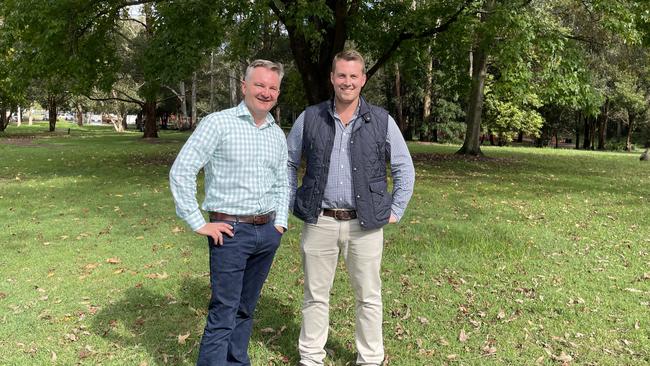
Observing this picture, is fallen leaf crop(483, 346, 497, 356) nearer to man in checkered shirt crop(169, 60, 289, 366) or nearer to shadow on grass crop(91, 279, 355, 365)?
shadow on grass crop(91, 279, 355, 365)

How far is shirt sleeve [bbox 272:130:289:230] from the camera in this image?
354 cm

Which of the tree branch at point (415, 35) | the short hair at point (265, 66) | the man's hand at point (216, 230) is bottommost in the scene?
the man's hand at point (216, 230)

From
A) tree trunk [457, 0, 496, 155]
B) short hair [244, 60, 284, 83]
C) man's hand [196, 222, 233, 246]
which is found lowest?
man's hand [196, 222, 233, 246]

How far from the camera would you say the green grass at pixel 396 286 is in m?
4.57

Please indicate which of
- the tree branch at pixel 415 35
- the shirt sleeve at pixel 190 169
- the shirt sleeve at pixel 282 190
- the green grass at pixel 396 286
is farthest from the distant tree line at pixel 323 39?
the shirt sleeve at pixel 190 169

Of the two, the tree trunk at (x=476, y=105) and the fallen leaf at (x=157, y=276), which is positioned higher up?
the tree trunk at (x=476, y=105)

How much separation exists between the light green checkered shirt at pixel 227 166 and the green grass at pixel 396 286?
1.71 m

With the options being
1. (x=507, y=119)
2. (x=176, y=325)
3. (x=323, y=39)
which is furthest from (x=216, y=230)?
(x=507, y=119)

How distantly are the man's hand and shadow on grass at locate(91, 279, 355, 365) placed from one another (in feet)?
5.35

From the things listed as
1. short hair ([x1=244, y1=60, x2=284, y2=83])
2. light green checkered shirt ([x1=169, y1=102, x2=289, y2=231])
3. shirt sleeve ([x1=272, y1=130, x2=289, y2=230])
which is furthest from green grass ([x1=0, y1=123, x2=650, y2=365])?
short hair ([x1=244, y1=60, x2=284, y2=83])

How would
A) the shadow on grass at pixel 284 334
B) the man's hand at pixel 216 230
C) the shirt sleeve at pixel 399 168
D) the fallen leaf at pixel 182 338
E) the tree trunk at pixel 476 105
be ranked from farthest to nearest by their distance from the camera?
the tree trunk at pixel 476 105 → the fallen leaf at pixel 182 338 → the shadow on grass at pixel 284 334 → the shirt sleeve at pixel 399 168 → the man's hand at pixel 216 230

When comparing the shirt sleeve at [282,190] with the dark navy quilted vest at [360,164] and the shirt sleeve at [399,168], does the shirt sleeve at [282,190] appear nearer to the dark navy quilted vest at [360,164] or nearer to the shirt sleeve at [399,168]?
the dark navy quilted vest at [360,164]

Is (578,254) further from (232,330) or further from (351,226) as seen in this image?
(232,330)

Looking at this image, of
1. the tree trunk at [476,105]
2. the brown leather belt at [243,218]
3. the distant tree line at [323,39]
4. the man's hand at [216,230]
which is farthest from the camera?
the tree trunk at [476,105]
